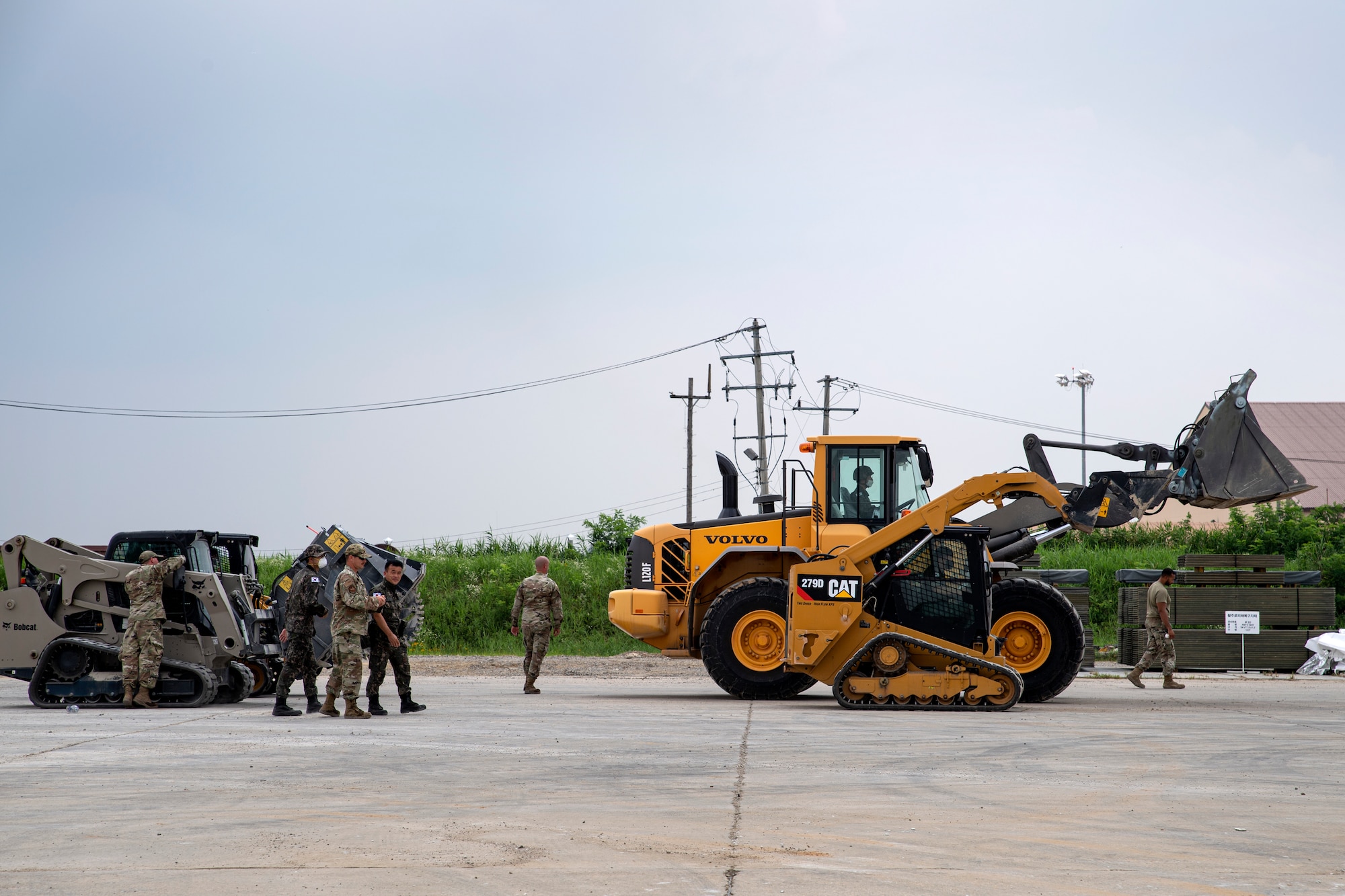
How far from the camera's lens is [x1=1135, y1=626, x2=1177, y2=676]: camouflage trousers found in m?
18.0

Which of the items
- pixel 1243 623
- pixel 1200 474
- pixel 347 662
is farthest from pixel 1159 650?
Answer: pixel 347 662

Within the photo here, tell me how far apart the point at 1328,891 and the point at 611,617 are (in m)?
11.4

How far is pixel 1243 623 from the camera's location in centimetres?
2272

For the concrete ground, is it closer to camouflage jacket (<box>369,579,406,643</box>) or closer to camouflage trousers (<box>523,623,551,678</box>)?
camouflage jacket (<box>369,579,406,643</box>)

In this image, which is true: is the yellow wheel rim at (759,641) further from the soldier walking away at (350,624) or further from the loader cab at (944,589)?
the soldier walking away at (350,624)

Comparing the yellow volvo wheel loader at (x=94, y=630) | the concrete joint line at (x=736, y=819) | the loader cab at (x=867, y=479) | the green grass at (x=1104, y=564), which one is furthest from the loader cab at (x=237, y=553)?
the green grass at (x=1104, y=564)

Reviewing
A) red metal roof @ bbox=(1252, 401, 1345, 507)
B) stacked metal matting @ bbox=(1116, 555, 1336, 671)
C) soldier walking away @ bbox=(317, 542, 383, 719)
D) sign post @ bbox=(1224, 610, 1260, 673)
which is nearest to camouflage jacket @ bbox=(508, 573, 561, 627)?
soldier walking away @ bbox=(317, 542, 383, 719)

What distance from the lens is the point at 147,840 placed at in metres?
6.48

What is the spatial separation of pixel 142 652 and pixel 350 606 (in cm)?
305

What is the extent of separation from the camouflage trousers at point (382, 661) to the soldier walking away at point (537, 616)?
2962 mm

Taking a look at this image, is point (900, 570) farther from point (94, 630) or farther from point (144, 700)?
point (94, 630)

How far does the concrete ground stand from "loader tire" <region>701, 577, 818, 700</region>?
5.63 feet

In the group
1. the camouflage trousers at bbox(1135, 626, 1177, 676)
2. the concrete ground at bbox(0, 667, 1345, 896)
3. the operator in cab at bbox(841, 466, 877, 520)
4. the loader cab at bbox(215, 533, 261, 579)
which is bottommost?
the concrete ground at bbox(0, 667, 1345, 896)

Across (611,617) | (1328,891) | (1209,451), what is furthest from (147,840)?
(1209,451)
